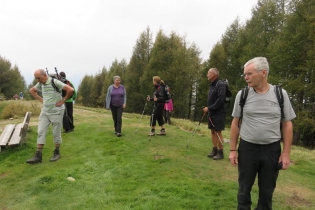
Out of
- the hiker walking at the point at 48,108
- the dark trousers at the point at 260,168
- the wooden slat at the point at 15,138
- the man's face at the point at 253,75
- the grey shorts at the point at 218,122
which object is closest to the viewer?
the man's face at the point at 253,75

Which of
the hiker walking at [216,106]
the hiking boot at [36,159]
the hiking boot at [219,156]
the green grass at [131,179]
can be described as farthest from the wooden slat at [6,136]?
the hiking boot at [219,156]

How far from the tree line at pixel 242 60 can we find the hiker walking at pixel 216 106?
11.0 metres

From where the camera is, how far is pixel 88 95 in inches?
2810

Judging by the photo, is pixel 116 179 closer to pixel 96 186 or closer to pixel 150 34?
pixel 96 186

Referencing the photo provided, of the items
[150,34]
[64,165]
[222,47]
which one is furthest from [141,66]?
[64,165]

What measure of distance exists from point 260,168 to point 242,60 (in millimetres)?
23191

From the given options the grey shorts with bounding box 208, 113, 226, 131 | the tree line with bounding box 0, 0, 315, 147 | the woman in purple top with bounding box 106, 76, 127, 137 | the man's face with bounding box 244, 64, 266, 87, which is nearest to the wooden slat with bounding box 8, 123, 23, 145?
the woman in purple top with bounding box 106, 76, 127, 137

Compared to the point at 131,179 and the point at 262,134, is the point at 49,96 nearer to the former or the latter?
the point at 131,179

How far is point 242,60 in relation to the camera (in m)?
25.2

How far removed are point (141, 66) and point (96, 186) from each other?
36607 millimetres

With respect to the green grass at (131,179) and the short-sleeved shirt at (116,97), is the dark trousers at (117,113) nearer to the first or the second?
the short-sleeved shirt at (116,97)

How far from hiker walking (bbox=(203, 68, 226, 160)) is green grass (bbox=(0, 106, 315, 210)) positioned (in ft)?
2.67

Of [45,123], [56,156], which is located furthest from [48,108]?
[56,156]

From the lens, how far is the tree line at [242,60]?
17188mm
